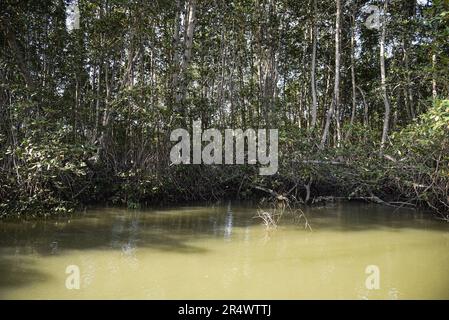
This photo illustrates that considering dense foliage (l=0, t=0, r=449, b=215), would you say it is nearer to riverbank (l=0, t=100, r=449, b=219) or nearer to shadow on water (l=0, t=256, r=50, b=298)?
riverbank (l=0, t=100, r=449, b=219)

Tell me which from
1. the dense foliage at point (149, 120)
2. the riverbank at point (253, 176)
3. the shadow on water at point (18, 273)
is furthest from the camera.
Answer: the dense foliage at point (149, 120)

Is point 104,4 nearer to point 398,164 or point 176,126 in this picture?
point 176,126

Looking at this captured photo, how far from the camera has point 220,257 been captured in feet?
17.1

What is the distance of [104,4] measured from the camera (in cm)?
1073

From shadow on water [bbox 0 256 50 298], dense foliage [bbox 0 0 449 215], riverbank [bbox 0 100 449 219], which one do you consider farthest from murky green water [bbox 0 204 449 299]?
dense foliage [bbox 0 0 449 215]

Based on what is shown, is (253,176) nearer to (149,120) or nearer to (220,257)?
(149,120)

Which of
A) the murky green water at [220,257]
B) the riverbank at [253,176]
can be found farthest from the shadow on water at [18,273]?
the riverbank at [253,176]

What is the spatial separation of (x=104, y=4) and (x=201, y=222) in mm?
6250

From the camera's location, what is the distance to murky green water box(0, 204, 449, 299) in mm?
4062

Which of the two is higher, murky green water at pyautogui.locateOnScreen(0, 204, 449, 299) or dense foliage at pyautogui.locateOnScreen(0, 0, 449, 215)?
dense foliage at pyautogui.locateOnScreen(0, 0, 449, 215)

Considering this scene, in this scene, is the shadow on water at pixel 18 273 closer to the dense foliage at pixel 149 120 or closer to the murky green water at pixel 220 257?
the murky green water at pixel 220 257

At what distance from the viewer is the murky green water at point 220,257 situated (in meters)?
4.06

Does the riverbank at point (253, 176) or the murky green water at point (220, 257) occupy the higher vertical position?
the riverbank at point (253, 176)

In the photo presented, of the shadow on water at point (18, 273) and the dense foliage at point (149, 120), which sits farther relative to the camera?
the dense foliage at point (149, 120)
